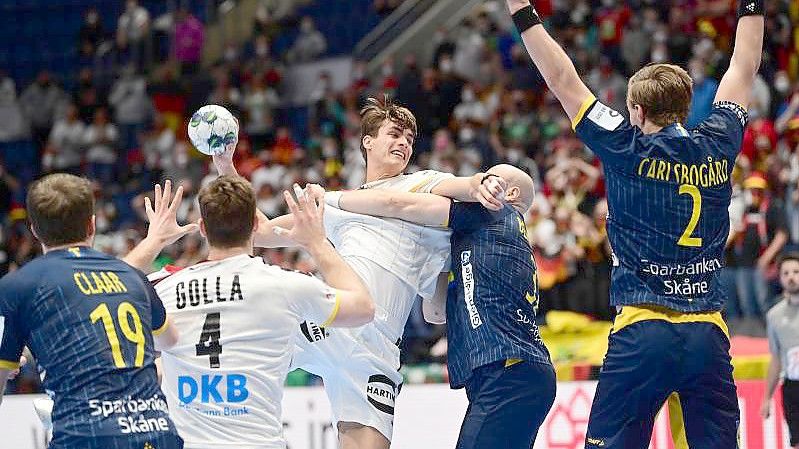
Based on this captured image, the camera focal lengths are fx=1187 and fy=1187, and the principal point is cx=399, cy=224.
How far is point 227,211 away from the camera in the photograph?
498 centimetres

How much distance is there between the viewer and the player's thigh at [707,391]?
538 cm

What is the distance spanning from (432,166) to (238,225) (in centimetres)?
1215

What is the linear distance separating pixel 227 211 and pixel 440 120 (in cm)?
1442

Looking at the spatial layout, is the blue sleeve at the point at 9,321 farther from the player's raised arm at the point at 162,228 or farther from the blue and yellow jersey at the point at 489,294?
the blue and yellow jersey at the point at 489,294

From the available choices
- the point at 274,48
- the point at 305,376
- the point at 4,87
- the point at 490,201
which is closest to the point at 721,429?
the point at 490,201

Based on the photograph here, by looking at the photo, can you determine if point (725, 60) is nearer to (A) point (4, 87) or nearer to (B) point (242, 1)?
(B) point (242, 1)

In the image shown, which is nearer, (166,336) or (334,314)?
(166,336)

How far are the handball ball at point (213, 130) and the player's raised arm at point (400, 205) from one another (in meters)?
0.76

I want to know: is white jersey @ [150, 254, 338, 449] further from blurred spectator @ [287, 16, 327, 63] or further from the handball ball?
blurred spectator @ [287, 16, 327, 63]

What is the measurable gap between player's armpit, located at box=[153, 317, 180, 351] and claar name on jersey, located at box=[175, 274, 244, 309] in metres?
0.15

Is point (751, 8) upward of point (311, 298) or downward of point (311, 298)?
upward

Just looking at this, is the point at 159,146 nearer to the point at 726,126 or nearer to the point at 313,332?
the point at 313,332

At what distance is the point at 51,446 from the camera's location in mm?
4543

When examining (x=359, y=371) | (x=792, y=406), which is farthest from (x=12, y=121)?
(x=359, y=371)
